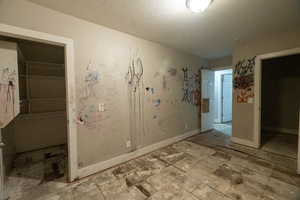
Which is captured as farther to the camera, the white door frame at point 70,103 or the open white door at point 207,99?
the open white door at point 207,99

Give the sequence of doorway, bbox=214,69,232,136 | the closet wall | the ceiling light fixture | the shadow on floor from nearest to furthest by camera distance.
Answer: the ceiling light fixture → the shadow on floor → the closet wall → doorway, bbox=214,69,232,136

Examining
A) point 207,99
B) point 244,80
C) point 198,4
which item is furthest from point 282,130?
point 198,4

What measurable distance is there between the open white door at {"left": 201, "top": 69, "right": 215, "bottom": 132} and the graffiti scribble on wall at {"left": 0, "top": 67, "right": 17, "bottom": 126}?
164 inches

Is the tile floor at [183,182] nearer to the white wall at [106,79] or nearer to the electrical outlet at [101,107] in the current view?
the white wall at [106,79]

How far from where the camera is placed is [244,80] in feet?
10.3

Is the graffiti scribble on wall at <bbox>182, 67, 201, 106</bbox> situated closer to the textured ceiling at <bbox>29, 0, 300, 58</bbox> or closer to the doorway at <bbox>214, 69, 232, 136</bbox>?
the textured ceiling at <bbox>29, 0, 300, 58</bbox>

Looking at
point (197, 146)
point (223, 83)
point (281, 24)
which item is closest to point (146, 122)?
point (197, 146)

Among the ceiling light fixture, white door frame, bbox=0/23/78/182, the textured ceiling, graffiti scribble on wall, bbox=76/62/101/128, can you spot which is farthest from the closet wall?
the ceiling light fixture

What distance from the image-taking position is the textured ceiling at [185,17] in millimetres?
1714

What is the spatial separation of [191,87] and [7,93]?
3763 millimetres

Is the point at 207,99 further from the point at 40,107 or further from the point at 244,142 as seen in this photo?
the point at 40,107

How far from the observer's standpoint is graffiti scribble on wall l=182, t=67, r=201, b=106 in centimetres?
372

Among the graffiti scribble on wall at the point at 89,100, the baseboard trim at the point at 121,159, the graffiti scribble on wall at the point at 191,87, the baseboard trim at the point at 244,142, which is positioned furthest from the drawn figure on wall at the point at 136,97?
the baseboard trim at the point at 244,142

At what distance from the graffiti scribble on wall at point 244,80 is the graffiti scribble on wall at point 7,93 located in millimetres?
4205
